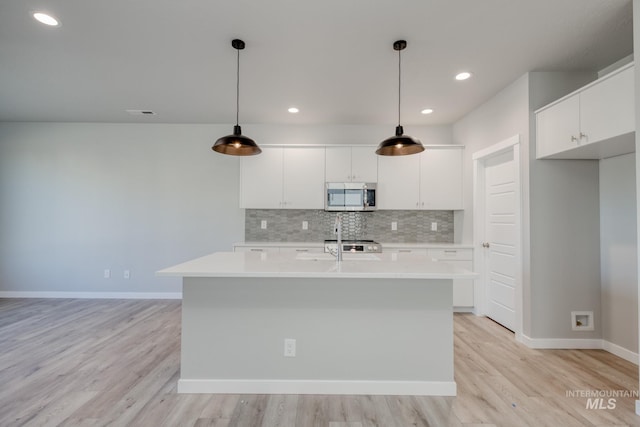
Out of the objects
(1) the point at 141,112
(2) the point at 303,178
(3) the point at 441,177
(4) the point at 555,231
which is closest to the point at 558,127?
(4) the point at 555,231

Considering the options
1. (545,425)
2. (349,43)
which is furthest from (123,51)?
(545,425)

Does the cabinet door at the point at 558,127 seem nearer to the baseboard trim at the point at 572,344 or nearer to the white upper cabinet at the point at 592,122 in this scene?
the white upper cabinet at the point at 592,122

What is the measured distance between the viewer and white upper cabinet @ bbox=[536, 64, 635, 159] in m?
2.07

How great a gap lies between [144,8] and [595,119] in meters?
3.37

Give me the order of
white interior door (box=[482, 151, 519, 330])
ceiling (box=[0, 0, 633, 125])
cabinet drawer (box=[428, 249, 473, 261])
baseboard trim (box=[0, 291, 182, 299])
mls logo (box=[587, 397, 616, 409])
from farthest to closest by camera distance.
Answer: baseboard trim (box=[0, 291, 182, 299]) < cabinet drawer (box=[428, 249, 473, 261]) < white interior door (box=[482, 151, 519, 330]) < ceiling (box=[0, 0, 633, 125]) < mls logo (box=[587, 397, 616, 409])

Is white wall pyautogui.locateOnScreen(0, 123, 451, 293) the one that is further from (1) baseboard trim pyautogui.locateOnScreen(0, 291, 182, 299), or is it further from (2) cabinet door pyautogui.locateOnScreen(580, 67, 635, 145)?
(2) cabinet door pyautogui.locateOnScreen(580, 67, 635, 145)

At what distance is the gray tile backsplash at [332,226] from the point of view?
Result: 4.54m

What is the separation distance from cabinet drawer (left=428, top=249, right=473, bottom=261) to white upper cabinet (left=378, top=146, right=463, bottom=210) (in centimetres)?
62

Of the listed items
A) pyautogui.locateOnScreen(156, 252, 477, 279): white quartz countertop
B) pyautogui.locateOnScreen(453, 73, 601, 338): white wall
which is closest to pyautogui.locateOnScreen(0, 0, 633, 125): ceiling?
pyautogui.locateOnScreen(453, 73, 601, 338): white wall

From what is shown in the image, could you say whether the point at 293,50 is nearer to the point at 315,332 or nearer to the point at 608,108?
the point at 315,332

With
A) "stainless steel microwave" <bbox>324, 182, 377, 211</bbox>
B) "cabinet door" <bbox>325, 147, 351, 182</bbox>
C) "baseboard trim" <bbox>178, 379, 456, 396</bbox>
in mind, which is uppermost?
"cabinet door" <bbox>325, 147, 351, 182</bbox>

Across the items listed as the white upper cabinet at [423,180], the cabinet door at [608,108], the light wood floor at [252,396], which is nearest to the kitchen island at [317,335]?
the light wood floor at [252,396]

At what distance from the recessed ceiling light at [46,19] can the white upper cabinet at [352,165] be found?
2.97m

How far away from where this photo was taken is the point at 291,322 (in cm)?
210
